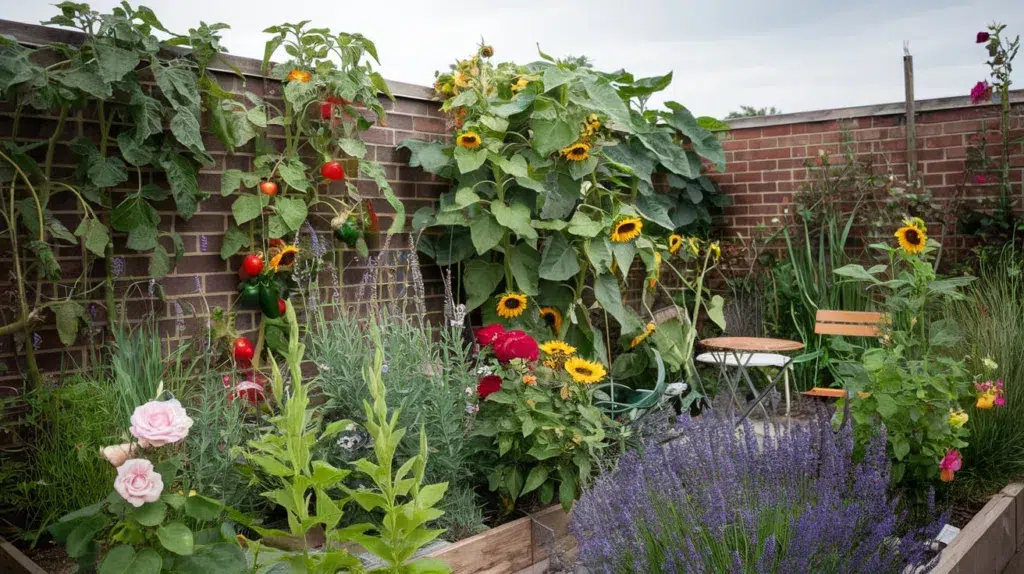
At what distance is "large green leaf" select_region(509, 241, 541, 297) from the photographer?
3.39 metres

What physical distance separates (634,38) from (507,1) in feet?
3.20

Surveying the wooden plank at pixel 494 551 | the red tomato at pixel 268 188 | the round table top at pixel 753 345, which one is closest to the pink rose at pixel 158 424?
the wooden plank at pixel 494 551

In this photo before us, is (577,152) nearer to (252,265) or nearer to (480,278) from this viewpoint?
(480,278)

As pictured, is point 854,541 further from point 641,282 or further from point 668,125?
point 668,125

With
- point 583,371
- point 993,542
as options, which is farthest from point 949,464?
point 583,371

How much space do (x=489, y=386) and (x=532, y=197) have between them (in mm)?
1280

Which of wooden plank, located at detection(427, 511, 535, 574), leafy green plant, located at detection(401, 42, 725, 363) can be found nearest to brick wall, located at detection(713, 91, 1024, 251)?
leafy green plant, located at detection(401, 42, 725, 363)

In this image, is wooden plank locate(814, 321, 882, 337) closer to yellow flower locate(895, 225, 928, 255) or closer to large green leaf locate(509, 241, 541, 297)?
yellow flower locate(895, 225, 928, 255)

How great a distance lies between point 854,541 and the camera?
6.67 feet

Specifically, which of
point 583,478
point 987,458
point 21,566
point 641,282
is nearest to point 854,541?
point 583,478

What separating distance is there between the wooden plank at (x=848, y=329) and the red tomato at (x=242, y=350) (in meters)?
2.78

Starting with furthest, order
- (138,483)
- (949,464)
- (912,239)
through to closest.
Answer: (912,239)
(949,464)
(138,483)

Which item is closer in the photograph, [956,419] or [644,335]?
[956,419]

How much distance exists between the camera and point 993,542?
2.52 m
